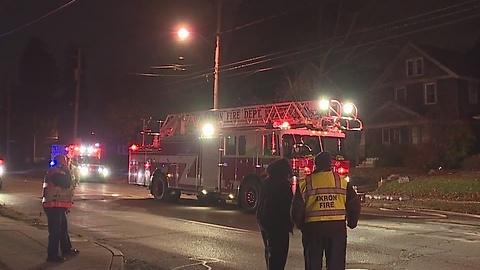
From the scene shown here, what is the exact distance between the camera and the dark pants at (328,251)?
6.14 m

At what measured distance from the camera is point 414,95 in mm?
42344

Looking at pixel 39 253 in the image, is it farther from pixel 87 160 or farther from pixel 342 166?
pixel 87 160

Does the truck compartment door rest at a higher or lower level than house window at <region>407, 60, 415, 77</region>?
lower

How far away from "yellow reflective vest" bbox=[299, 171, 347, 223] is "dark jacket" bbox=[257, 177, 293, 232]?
50cm

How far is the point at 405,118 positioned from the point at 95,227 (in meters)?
30.7

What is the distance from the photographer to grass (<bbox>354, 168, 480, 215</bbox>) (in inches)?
765

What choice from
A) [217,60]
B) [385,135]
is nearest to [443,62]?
[385,135]

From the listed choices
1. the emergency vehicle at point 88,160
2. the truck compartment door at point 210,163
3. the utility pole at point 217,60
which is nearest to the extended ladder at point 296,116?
the truck compartment door at point 210,163

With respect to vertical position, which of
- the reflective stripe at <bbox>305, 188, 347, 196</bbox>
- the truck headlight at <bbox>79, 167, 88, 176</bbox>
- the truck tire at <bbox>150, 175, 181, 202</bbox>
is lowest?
the truck tire at <bbox>150, 175, 181, 202</bbox>

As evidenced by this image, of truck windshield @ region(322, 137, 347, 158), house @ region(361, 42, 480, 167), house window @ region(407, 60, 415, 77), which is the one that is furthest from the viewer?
house window @ region(407, 60, 415, 77)

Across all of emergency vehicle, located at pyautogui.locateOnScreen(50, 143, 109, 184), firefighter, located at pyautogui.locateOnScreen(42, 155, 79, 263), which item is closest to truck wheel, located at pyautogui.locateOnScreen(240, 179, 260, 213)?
firefighter, located at pyautogui.locateOnScreen(42, 155, 79, 263)

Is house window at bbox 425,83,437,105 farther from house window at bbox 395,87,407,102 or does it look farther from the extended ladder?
the extended ladder

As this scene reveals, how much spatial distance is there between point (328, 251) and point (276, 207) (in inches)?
34.3

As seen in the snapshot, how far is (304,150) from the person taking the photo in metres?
16.4
